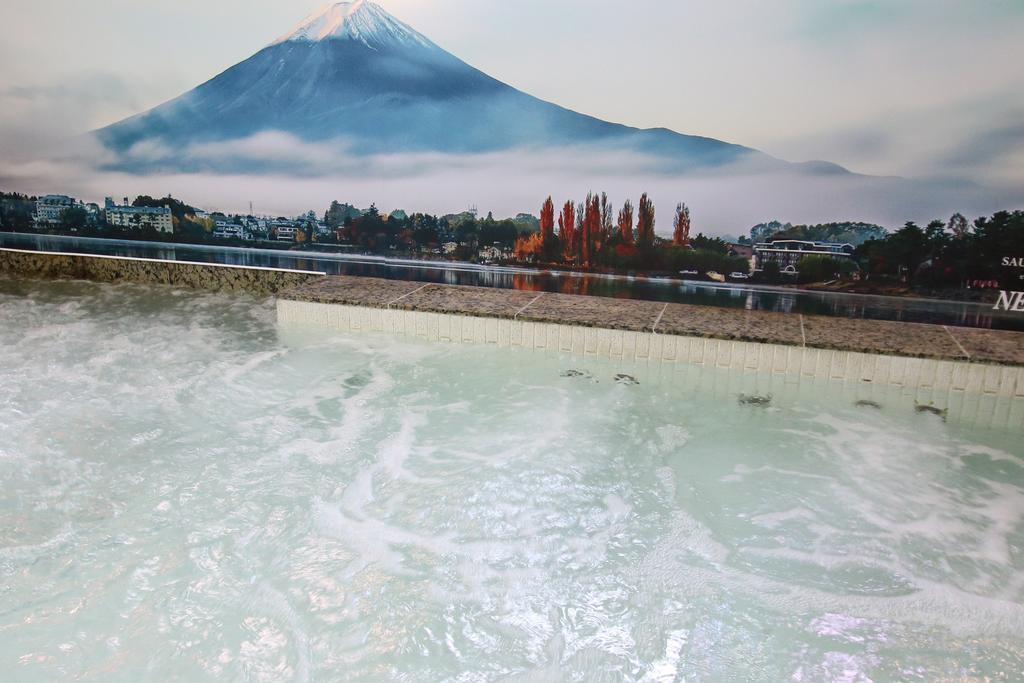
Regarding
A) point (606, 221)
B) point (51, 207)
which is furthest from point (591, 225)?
point (51, 207)

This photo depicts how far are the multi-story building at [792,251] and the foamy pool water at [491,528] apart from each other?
1.10 m

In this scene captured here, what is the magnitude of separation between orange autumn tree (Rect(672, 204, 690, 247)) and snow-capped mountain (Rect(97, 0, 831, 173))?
0.95 ft

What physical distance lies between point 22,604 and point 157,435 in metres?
0.91

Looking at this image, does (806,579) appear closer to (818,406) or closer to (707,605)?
(707,605)

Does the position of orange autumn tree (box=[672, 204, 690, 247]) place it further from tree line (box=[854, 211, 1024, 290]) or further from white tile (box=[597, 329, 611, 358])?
white tile (box=[597, 329, 611, 358])

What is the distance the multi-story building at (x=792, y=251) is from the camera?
12.2 ft

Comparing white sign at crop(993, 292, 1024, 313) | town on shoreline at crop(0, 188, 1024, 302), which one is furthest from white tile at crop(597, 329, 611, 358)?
white sign at crop(993, 292, 1024, 313)

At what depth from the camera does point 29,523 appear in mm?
1793

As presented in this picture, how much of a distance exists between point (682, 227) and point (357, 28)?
96.3 inches

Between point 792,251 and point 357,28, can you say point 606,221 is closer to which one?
point 792,251

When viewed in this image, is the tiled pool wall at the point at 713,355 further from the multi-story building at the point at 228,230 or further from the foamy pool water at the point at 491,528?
the multi-story building at the point at 228,230

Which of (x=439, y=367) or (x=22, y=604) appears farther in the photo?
(x=439, y=367)

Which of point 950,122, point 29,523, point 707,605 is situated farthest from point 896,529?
point 950,122

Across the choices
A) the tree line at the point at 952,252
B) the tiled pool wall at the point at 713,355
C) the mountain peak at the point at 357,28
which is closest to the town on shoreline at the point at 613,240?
the tree line at the point at 952,252
